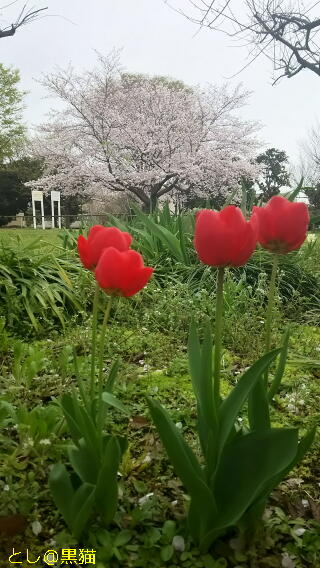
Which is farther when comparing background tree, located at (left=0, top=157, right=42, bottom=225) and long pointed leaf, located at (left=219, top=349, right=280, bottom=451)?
background tree, located at (left=0, top=157, right=42, bottom=225)

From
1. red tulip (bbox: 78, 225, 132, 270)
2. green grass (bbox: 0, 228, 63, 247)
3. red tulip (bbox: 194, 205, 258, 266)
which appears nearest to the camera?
red tulip (bbox: 194, 205, 258, 266)

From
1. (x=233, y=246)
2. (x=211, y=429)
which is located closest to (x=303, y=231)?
(x=233, y=246)

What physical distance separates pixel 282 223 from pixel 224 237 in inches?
6.0

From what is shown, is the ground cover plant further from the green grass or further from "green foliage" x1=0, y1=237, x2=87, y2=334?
the green grass

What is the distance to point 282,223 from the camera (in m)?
0.93

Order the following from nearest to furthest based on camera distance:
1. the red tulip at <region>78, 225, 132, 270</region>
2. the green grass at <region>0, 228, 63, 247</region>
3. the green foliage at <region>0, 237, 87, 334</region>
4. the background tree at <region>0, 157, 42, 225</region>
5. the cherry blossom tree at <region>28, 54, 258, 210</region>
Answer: the red tulip at <region>78, 225, 132, 270</region>
the green foliage at <region>0, 237, 87, 334</region>
the green grass at <region>0, 228, 63, 247</region>
the cherry blossom tree at <region>28, 54, 258, 210</region>
the background tree at <region>0, 157, 42, 225</region>

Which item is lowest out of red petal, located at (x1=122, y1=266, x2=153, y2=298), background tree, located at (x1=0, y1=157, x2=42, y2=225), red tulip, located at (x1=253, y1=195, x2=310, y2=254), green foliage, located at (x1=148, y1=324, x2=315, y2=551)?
green foliage, located at (x1=148, y1=324, x2=315, y2=551)

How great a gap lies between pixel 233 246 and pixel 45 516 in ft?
2.60

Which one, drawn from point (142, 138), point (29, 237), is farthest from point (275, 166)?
point (29, 237)

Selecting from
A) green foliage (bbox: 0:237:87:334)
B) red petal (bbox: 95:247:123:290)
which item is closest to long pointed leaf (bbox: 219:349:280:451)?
red petal (bbox: 95:247:123:290)

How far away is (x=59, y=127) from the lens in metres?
17.9

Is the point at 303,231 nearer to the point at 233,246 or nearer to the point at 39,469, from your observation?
the point at 233,246

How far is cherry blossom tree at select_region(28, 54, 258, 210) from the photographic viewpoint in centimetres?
1711

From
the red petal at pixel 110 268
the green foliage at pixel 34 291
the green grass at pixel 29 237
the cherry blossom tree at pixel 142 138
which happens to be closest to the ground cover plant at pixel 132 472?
the red petal at pixel 110 268
